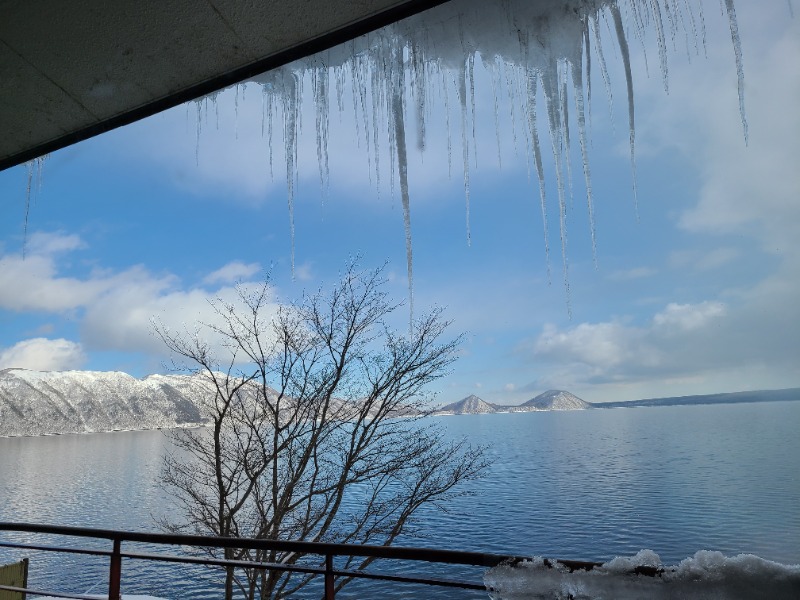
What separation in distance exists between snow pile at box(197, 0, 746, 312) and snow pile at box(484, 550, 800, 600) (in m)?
1.81

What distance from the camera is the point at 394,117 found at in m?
2.60

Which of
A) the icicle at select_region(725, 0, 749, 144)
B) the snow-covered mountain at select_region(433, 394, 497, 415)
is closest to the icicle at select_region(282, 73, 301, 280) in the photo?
the icicle at select_region(725, 0, 749, 144)

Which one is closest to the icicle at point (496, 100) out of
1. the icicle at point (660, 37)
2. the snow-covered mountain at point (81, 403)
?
the icicle at point (660, 37)

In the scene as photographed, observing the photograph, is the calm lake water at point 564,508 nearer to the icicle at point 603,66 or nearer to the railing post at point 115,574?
the railing post at point 115,574

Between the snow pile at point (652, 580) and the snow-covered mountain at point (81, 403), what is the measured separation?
275 feet

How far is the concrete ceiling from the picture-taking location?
149 cm

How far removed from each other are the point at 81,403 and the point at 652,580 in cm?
12299

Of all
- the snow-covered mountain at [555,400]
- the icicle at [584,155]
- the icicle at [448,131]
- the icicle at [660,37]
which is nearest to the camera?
the icicle at [660,37]

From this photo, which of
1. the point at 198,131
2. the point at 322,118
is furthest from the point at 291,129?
the point at 198,131

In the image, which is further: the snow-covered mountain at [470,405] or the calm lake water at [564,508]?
the snow-covered mountain at [470,405]

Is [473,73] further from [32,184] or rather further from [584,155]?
[32,184]

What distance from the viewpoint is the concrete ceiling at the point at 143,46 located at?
149 cm

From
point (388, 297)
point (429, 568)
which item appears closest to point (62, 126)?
point (388, 297)

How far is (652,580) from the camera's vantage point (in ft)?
3.87
